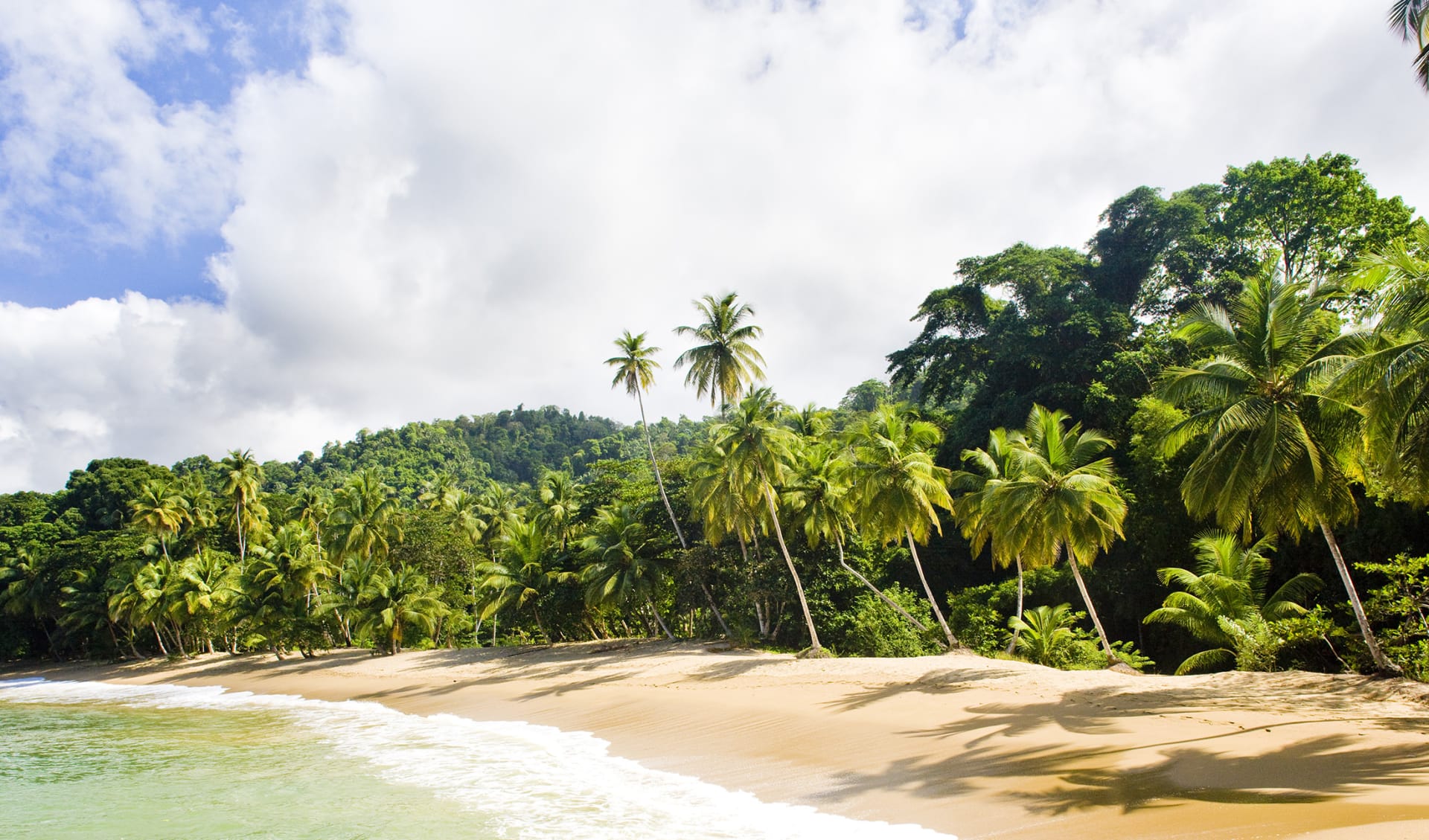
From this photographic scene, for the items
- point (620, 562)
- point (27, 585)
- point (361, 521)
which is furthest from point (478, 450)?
point (620, 562)

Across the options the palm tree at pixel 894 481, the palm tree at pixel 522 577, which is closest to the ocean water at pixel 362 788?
the palm tree at pixel 522 577

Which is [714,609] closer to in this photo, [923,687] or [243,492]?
[923,687]

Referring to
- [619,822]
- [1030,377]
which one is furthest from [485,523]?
[619,822]

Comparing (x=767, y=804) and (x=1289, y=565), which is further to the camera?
(x=1289, y=565)

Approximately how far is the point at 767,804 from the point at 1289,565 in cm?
1870

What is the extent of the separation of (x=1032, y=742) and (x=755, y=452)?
1353cm

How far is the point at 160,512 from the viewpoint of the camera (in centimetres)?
4469

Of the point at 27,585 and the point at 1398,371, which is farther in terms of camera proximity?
the point at 27,585

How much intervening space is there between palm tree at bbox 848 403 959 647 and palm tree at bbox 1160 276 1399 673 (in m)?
8.78

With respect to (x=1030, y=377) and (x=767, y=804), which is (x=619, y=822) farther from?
(x=1030, y=377)

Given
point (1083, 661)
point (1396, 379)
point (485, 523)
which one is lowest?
A: point (1083, 661)

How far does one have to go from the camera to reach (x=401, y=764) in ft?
47.4

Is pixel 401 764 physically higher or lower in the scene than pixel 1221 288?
lower

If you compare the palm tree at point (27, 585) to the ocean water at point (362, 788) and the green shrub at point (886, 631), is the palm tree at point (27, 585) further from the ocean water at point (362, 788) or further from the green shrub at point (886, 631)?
the green shrub at point (886, 631)
